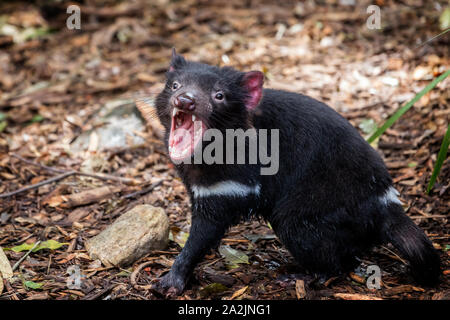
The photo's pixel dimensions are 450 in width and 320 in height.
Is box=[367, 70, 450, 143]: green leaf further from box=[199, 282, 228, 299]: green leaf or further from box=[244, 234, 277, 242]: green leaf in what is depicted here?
box=[199, 282, 228, 299]: green leaf

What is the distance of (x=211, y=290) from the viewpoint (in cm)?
316

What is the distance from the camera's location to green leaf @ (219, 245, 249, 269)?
3555 mm

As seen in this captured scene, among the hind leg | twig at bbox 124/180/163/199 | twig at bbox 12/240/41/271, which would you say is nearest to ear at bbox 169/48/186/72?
the hind leg

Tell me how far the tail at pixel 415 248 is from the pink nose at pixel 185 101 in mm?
1463

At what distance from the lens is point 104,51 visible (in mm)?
6859

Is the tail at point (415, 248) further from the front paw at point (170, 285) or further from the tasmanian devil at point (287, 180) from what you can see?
the front paw at point (170, 285)

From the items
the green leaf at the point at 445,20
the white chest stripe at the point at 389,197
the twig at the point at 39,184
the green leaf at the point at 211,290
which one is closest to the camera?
the green leaf at the point at 211,290

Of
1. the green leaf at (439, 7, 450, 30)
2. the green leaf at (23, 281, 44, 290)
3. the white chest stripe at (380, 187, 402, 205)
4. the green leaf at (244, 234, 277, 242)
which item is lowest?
the green leaf at (23, 281, 44, 290)

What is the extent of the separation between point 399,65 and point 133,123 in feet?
9.91

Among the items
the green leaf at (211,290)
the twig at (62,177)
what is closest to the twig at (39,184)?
the twig at (62,177)

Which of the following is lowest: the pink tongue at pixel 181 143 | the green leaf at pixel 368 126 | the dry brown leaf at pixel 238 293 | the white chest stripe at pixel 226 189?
the dry brown leaf at pixel 238 293

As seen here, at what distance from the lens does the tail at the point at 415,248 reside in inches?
122
